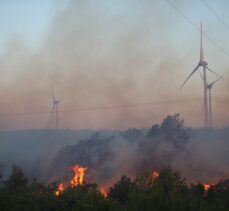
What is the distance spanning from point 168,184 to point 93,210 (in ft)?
91.2

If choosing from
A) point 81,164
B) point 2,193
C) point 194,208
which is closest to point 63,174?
point 81,164

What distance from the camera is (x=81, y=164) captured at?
325 ft

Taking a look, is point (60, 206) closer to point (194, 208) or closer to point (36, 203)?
point (36, 203)

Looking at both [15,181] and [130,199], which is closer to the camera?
[130,199]

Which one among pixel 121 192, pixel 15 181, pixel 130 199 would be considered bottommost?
pixel 130 199

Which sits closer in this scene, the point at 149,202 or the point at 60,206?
the point at 149,202

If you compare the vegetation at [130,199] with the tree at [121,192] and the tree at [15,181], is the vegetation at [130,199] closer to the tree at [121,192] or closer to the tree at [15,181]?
the tree at [121,192]

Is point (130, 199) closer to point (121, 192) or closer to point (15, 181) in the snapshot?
point (121, 192)

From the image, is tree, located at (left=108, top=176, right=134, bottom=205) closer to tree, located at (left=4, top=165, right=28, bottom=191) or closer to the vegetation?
the vegetation

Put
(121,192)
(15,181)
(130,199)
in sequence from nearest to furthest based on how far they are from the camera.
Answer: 1. (130,199)
2. (121,192)
3. (15,181)

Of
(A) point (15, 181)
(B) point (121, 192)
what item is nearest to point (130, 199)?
(B) point (121, 192)

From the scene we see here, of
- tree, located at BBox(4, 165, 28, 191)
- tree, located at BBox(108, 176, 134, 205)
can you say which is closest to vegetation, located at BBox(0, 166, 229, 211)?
tree, located at BBox(108, 176, 134, 205)

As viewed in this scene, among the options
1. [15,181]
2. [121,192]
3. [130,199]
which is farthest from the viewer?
[15,181]

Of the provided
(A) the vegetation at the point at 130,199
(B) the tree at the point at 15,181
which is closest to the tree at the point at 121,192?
(A) the vegetation at the point at 130,199
